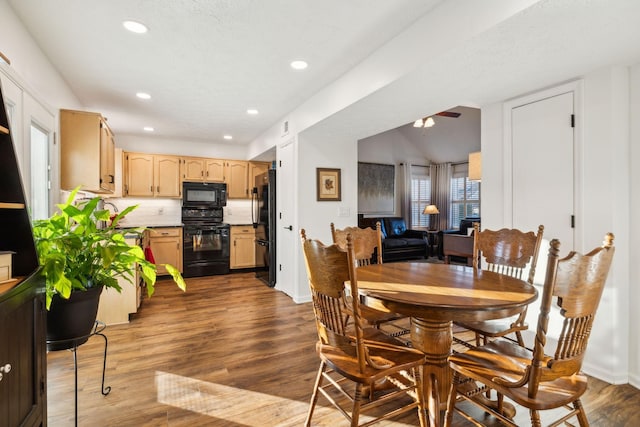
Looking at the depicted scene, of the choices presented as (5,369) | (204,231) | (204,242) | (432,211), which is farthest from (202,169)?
(432,211)

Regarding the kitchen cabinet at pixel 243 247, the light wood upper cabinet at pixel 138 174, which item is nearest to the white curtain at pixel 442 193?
the kitchen cabinet at pixel 243 247

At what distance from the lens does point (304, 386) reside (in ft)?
7.19

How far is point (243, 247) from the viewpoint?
6094 mm

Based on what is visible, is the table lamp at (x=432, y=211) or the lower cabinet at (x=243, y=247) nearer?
the lower cabinet at (x=243, y=247)

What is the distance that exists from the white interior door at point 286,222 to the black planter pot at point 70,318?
Result: 2667 mm

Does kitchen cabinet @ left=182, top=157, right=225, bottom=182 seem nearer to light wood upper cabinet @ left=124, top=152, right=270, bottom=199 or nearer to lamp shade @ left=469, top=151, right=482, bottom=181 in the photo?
light wood upper cabinet @ left=124, top=152, right=270, bottom=199

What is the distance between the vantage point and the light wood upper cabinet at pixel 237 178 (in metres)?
6.22

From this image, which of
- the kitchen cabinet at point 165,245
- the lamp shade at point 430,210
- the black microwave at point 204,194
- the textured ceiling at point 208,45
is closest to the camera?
the textured ceiling at point 208,45

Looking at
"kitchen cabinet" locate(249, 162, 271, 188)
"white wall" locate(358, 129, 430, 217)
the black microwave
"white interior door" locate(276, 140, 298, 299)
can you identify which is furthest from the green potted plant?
"white wall" locate(358, 129, 430, 217)

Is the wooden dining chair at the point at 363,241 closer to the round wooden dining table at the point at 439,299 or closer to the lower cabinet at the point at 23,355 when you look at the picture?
the round wooden dining table at the point at 439,299

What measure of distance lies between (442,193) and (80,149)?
26.7 feet

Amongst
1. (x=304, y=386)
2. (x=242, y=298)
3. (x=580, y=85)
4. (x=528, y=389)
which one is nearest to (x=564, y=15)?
(x=580, y=85)

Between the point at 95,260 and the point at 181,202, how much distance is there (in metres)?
4.67

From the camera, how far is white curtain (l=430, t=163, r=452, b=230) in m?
8.89
